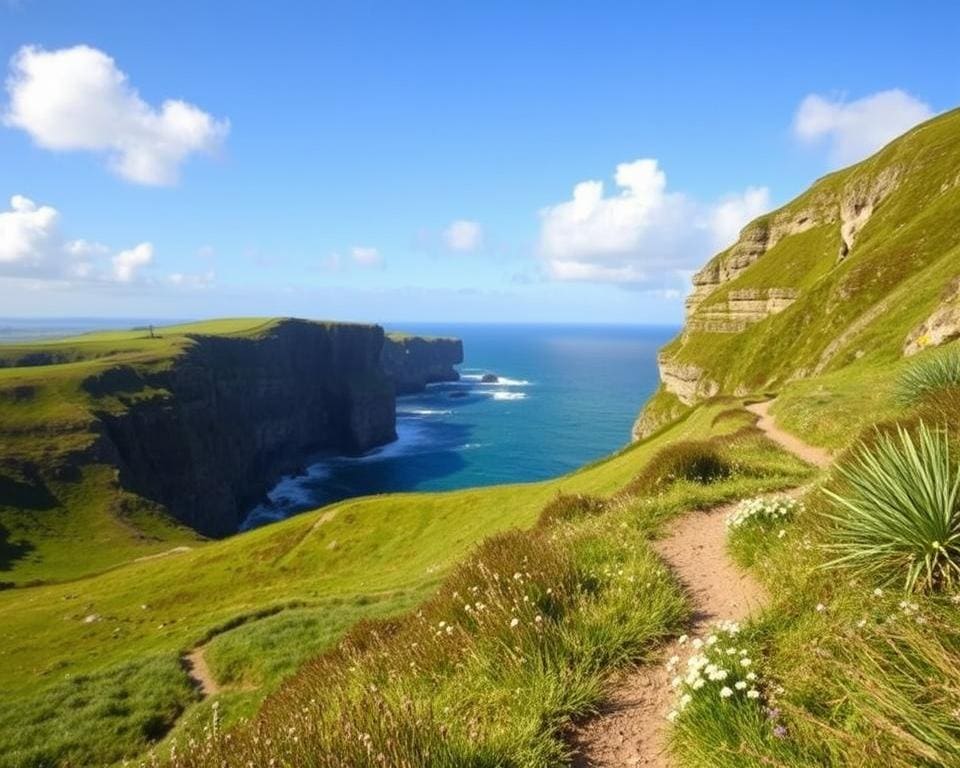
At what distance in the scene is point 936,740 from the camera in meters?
4.16

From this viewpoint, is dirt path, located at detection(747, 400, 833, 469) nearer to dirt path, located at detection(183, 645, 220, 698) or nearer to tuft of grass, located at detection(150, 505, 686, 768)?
tuft of grass, located at detection(150, 505, 686, 768)

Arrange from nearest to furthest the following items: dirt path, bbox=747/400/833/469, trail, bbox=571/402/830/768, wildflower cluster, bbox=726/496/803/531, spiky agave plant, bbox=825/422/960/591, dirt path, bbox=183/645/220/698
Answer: trail, bbox=571/402/830/768 < spiky agave plant, bbox=825/422/960/591 < wildflower cluster, bbox=726/496/803/531 < dirt path, bbox=183/645/220/698 < dirt path, bbox=747/400/833/469

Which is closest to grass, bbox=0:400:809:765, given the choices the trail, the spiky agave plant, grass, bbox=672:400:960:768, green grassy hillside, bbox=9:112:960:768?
green grassy hillside, bbox=9:112:960:768

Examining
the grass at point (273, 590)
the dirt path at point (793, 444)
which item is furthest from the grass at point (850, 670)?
the dirt path at point (793, 444)

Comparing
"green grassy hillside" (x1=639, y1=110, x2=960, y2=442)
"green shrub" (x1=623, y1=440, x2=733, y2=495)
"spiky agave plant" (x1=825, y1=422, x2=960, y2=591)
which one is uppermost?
"green grassy hillside" (x1=639, y1=110, x2=960, y2=442)

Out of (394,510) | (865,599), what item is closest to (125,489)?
(394,510)

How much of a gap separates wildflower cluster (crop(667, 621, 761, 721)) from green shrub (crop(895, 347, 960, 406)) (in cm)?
1526

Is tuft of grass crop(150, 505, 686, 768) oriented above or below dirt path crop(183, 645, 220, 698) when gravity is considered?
above

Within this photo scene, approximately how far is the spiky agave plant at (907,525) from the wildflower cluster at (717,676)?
210 centimetres

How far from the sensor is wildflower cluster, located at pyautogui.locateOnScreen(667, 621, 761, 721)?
5.65 metres

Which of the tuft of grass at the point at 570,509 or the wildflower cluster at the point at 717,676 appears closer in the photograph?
the wildflower cluster at the point at 717,676

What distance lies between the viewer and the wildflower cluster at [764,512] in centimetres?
1129

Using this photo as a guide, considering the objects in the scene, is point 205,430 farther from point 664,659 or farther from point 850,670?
point 850,670

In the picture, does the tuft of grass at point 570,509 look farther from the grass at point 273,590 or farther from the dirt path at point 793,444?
the dirt path at point 793,444
